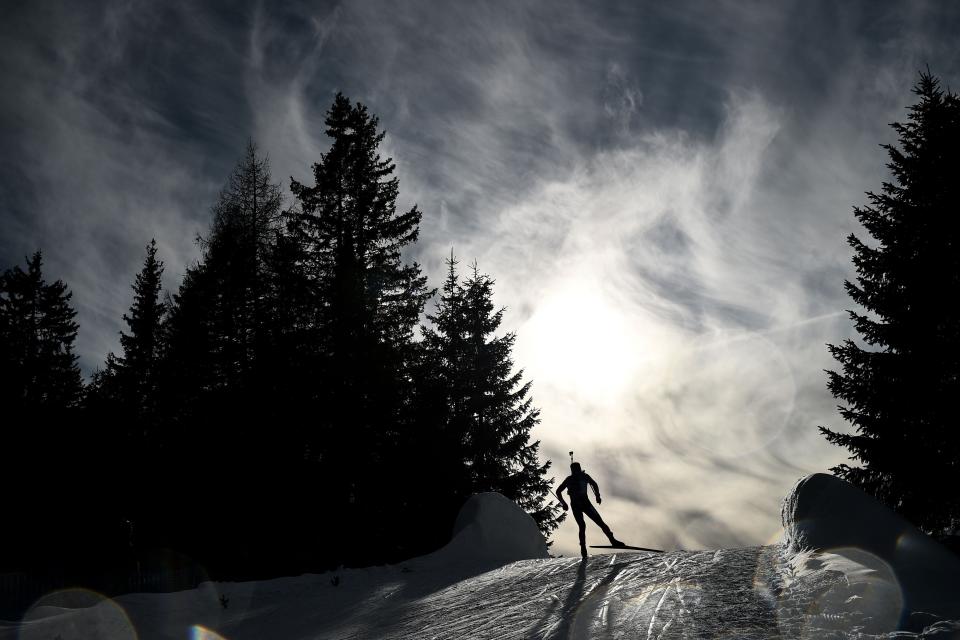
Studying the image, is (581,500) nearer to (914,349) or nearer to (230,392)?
(914,349)

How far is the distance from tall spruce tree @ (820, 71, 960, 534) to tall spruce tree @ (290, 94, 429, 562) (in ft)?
47.1

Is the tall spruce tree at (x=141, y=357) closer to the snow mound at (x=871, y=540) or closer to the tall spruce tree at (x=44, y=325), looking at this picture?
the tall spruce tree at (x=44, y=325)

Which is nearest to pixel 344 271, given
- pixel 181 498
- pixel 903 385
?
pixel 181 498

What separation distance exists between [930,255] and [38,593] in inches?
1135

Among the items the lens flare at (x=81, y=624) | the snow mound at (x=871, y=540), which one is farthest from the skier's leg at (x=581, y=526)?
the lens flare at (x=81, y=624)

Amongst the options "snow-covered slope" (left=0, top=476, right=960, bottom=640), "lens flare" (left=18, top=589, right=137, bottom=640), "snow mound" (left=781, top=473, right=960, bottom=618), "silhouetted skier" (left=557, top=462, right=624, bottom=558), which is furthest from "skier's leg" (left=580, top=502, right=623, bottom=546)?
"lens flare" (left=18, top=589, right=137, bottom=640)

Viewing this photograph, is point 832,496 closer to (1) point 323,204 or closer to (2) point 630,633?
(2) point 630,633

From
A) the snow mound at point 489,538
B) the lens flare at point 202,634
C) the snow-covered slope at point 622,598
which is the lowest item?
the lens flare at point 202,634

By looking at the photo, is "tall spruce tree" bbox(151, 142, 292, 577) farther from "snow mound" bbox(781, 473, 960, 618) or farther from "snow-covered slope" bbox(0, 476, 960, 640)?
"snow mound" bbox(781, 473, 960, 618)

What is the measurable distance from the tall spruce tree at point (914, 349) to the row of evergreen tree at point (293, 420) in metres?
14.4

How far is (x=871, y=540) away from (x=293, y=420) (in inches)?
763

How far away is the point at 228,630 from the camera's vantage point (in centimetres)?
1111

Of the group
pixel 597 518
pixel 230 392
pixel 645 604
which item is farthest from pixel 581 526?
pixel 230 392

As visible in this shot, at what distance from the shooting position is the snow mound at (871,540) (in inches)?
233
